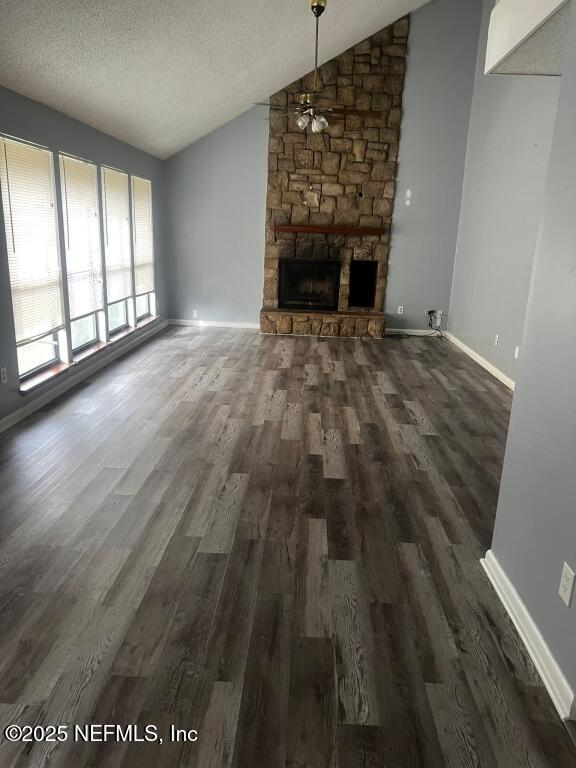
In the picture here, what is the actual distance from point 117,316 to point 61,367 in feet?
5.98

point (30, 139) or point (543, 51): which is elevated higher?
point (543, 51)

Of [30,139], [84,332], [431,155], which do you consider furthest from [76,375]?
[431,155]

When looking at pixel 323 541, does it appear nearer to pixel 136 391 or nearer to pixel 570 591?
pixel 570 591

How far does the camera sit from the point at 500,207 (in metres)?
6.13

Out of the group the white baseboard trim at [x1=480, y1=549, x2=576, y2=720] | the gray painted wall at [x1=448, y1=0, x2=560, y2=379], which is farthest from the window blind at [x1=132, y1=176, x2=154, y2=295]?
the white baseboard trim at [x1=480, y1=549, x2=576, y2=720]

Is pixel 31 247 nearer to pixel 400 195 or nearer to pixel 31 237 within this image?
pixel 31 237

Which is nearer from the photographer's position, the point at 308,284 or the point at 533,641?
the point at 533,641

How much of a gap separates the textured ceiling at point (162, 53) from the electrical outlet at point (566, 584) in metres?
3.62

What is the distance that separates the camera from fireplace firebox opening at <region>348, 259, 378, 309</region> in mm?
7871

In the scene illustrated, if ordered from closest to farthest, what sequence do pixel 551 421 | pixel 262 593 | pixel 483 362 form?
pixel 551 421
pixel 262 593
pixel 483 362

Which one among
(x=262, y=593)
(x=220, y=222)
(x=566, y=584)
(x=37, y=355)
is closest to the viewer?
(x=566, y=584)

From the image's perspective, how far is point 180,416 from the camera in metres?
4.37

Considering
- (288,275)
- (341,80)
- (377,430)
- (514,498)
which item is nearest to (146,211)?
(288,275)

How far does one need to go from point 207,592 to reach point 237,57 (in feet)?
15.9
